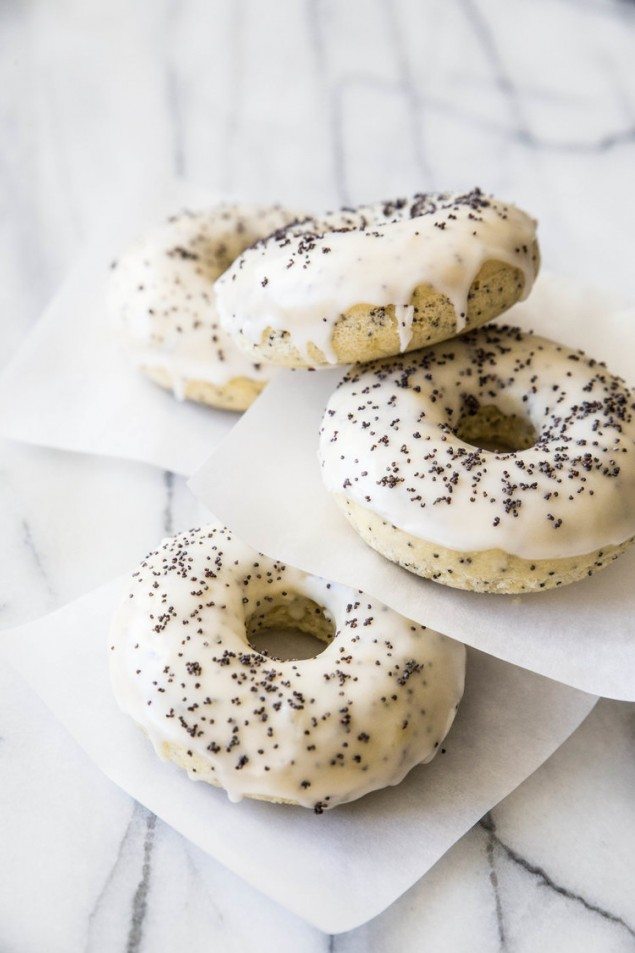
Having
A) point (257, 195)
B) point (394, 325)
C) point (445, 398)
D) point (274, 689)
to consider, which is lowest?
point (274, 689)

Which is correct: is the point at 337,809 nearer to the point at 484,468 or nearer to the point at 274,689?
the point at 274,689

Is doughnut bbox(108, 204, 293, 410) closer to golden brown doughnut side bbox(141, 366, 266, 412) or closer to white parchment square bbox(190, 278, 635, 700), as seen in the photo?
golden brown doughnut side bbox(141, 366, 266, 412)

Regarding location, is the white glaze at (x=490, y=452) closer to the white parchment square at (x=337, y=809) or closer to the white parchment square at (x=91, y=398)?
the white parchment square at (x=337, y=809)

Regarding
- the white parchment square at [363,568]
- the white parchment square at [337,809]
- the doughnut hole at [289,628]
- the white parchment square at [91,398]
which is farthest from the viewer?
the white parchment square at [91,398]

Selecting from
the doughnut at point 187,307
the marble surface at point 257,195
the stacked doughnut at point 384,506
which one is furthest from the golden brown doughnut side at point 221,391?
the stacked doughnut at point 384,506

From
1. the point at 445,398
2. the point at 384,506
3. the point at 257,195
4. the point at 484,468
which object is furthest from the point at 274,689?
the point at 257,195

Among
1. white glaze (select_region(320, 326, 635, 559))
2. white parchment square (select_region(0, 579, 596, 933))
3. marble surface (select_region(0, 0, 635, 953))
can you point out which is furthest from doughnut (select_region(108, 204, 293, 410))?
white parchment square (select_region(0, 579, 596, 933))

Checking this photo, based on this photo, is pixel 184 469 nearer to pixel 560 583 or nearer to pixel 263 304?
pixel 263 304
